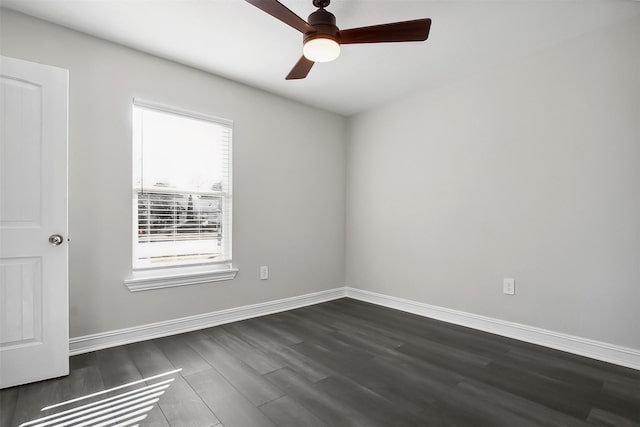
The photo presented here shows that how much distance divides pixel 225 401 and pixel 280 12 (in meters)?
2.13

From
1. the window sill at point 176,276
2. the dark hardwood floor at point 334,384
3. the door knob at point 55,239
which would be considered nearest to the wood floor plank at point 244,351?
the dark hardwood floor at point 334,384

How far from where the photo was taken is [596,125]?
2.40m

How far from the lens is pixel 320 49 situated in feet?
6.54

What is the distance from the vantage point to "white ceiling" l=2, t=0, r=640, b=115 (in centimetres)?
213

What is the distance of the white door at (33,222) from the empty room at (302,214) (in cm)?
1

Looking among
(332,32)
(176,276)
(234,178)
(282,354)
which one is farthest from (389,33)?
(176,276)

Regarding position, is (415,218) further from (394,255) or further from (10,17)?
(10,17)

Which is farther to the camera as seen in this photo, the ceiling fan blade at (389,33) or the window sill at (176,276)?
the window sill at (176,276)

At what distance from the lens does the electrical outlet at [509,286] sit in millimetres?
2812

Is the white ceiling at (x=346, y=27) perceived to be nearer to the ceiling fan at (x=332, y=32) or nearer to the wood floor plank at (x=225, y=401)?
the ceiling fan at (x=332, y=32)

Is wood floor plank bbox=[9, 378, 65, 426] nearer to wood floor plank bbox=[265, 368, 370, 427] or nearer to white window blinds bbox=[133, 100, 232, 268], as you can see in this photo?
white window blinds bbox=[133, 100, 232, 268]

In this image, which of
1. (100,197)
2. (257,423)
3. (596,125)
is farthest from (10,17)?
(596,125)

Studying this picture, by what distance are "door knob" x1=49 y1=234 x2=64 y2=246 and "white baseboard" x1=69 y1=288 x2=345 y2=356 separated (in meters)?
0.81

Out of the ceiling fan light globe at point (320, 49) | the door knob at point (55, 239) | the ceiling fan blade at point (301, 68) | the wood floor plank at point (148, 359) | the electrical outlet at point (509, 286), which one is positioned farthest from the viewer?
the electrical outlet at point (509, 286)
